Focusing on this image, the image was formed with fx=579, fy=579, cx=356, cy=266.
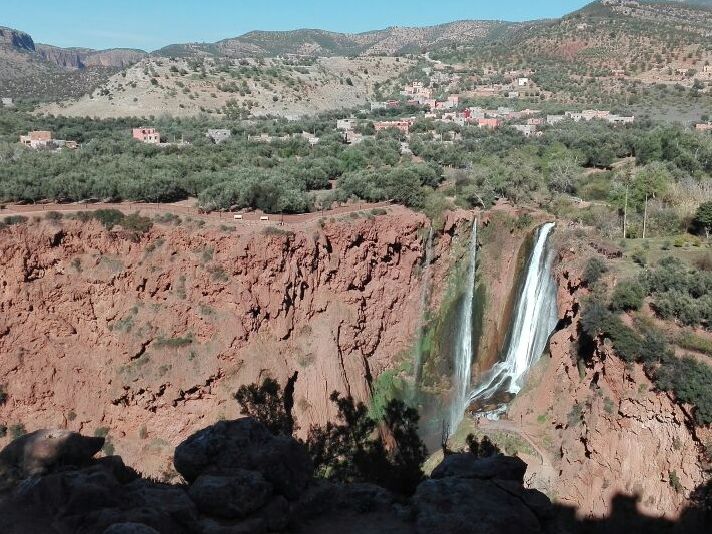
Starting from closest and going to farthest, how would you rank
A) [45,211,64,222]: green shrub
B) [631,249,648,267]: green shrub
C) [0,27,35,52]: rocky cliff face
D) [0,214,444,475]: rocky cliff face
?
[0,214,444,475]: rocky cliff face < [45,211,64,222]: green shrub < [631,249,648,267]: green shrub < [0,27,35,52]: rocky cliff face

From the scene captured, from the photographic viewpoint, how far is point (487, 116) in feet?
199

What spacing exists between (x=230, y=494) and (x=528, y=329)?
54.2 ft

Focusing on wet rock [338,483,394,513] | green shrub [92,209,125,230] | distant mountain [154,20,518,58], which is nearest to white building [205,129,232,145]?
green shrub [92,209,125,230]

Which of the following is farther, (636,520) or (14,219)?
(14,219)

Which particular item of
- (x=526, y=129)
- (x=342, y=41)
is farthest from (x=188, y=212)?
(x=342, y=41)

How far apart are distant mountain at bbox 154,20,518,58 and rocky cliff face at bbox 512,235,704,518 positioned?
144802 mm

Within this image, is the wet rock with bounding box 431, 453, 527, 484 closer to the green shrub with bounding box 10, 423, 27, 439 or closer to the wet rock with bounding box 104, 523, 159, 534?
the wet rock with bounding box 104, 523, 159, 534

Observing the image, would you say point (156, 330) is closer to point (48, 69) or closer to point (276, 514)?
point (276, 514)

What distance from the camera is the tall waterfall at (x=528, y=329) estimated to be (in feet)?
72.3

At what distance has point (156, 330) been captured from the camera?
19984 mm

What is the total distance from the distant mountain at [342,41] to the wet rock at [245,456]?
153 meters

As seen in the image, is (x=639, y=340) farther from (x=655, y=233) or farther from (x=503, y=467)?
(x=655, y=233)

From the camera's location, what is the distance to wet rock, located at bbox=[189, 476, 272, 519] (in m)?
8.41

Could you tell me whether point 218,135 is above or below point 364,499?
above
